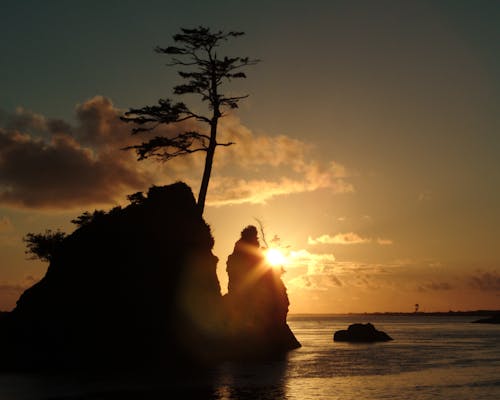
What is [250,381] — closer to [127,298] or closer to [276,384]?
[276,384]

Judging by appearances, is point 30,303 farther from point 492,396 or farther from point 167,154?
point 492,396

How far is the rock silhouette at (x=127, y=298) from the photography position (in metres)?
43.3

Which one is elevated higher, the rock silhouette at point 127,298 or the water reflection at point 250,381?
the rock silhouette at point 127,298

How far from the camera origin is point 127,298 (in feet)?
147

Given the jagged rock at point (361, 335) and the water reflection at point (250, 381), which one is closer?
the water reflection at point (250, 381)

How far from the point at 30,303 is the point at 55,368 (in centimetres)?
551

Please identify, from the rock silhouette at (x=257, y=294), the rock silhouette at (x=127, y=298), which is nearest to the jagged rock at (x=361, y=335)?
the rock silhouette at (x=257, y=294)

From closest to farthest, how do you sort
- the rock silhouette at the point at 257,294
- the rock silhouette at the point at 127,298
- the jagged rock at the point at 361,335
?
the rock silhouette at the point at 127,298 → the rock silhouette at the point at 257,294 → the jagged rock at the point at 361,335

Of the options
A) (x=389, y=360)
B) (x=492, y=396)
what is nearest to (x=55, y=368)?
(x=492, y=396)

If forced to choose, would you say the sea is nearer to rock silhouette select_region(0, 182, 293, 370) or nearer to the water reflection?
the water reflection

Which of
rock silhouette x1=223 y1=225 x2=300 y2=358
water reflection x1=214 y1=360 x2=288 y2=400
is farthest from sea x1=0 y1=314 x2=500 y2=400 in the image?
rock silhouette x1=223 y1=225 x2=300 y2=358

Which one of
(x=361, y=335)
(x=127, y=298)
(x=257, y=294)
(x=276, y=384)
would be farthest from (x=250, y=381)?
(x=361, y=335)

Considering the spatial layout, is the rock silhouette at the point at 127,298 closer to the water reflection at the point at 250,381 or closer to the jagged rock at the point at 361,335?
the water reflection at the point at 250,381

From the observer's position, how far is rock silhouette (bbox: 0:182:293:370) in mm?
43281
